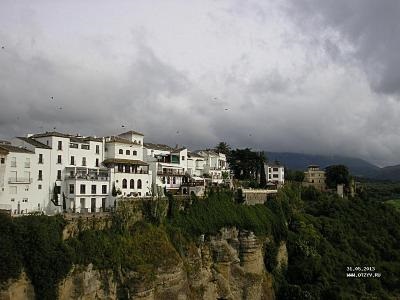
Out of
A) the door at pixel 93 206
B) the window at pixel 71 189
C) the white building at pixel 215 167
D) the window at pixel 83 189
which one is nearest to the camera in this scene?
the window at pixel 71 189

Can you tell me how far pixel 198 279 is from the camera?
180ft

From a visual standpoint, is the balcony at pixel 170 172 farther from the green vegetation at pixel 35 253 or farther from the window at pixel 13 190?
the green vegetation at pixel 35 253

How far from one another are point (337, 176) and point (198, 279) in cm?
5723

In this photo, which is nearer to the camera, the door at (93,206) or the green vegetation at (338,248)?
the door at (93,206)

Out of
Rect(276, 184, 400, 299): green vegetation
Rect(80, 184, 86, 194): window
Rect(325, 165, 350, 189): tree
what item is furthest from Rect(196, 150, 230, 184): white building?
Rect(325, 165, 350, 189): tree

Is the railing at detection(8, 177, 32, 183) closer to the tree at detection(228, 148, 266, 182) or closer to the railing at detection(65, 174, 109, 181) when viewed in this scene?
the railing at detection(65, 174, 109, 181)

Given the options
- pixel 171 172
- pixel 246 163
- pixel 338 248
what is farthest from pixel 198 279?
pixel 246 163

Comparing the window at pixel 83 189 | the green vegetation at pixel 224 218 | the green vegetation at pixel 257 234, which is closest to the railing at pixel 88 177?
the window at pixel 83 189

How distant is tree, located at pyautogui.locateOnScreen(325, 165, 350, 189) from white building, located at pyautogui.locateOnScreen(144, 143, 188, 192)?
144 ft

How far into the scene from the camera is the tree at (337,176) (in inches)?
3999

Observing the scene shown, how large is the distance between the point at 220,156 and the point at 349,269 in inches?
1170

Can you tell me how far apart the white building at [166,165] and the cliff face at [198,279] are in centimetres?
1076

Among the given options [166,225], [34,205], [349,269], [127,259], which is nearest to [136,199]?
[166,225]

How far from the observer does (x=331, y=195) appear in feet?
314
